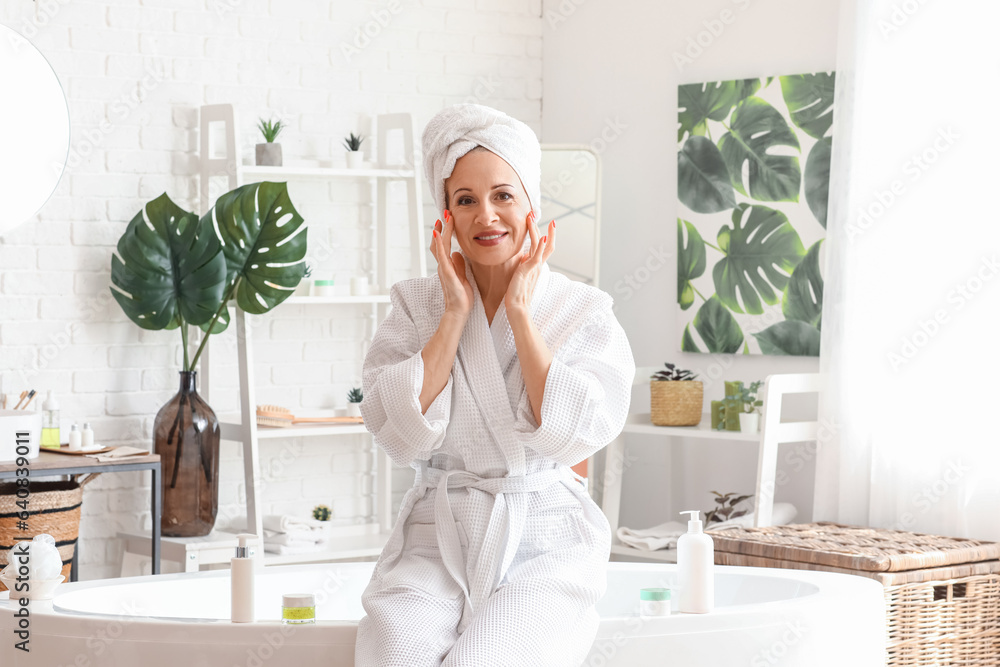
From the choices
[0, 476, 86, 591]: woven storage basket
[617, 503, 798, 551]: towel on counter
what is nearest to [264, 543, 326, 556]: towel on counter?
[0, 476, 86, 591]: woven storage basket

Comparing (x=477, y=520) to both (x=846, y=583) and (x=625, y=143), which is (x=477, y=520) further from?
(x=625, y=143)

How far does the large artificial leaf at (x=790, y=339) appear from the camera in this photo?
4.03m

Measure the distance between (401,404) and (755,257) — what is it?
2445 mm

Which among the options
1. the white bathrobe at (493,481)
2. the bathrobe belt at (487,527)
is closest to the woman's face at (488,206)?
the white bathrobe at (493,481)

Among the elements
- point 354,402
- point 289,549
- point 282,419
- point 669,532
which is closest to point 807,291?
point 669,532

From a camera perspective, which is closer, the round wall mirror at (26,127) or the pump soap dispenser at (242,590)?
the round wall mirror at (26,127)

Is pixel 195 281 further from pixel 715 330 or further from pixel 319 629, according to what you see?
pixel 319 629

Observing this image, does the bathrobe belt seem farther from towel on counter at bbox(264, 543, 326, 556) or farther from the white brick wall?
the white brick wall

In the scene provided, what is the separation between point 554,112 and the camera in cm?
498

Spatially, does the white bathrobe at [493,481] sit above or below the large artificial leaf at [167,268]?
below

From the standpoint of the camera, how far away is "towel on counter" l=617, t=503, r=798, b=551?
382 cm

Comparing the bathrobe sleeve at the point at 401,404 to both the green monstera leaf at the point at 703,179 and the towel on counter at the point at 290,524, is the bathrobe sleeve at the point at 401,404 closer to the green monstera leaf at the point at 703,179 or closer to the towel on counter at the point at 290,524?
the towel on counter at the point at 290,524

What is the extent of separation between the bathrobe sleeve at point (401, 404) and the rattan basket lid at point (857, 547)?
131 centimetres

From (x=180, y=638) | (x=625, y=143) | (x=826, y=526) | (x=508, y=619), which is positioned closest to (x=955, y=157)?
(x=826, y=526)
